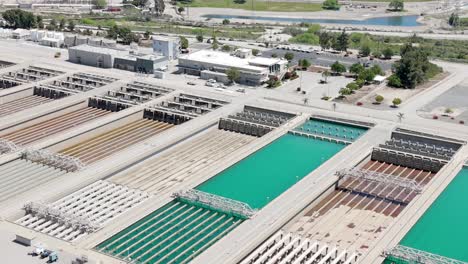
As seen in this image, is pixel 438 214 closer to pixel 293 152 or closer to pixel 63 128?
pixel 293 152

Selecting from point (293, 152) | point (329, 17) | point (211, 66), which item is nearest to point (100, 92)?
point (211, 66)

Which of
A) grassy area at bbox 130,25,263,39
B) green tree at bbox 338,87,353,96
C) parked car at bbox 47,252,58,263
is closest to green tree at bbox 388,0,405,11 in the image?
grassy area at bbox 130,25,263,39

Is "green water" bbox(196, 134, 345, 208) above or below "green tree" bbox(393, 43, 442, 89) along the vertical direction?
below

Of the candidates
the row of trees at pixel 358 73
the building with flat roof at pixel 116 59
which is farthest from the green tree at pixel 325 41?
the building with flat roof at pixel 116 59

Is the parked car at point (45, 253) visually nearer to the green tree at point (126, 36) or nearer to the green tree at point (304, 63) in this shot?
the green tree at point (304, 63)

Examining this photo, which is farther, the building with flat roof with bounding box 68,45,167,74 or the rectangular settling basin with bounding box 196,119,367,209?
the building with flat roof with bounding box 68,45,167,74

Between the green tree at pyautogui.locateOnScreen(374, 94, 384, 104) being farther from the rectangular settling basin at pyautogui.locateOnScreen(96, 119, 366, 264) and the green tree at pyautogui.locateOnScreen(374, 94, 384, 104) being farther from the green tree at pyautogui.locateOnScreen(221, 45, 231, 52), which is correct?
the green tree at pyautogui.locateOnScreen(221, 45, 231, 52)

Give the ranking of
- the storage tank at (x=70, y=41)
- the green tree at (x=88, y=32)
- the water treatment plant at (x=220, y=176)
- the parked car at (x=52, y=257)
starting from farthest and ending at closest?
1. the green tree at (x=88, y=32)
2. the storage tank at (x=70, y=41)
3. the water treatment plant at (x=220, y=176)
4. the parked car at (x=52, y=257)
